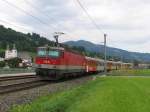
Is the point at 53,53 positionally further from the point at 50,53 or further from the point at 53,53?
the point at 50,53

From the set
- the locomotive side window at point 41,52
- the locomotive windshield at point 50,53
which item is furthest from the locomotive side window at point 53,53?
the locomotive side window at point 41,52

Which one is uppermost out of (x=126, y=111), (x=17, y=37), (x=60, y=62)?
(x=17, y=37)

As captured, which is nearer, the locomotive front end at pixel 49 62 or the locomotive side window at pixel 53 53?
the locomotive front end at pixel 49 62

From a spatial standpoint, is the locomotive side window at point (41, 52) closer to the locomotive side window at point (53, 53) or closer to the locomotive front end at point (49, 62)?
the locomotive front end at point (49, 62)

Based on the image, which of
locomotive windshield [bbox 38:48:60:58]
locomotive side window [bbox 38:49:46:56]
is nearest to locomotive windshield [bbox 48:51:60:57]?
locomotive windshield [bbox 38:48:60:58]

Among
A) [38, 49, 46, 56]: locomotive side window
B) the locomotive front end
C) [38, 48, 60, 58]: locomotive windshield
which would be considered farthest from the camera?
[38, 49, 46, 56]: locomotive side window

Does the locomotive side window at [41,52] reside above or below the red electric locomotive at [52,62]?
above

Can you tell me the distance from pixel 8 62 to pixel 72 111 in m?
79.1

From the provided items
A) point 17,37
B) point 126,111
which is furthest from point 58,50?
point 17,37

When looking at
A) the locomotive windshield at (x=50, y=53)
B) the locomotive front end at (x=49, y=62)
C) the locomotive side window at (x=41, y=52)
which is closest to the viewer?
the locomotive front end at (x=49, y=62)

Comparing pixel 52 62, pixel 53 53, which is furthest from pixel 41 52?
pixel 52 62

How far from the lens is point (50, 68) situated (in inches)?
1556

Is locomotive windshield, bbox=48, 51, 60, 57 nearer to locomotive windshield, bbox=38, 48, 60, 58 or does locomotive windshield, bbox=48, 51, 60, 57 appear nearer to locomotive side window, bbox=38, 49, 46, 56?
locomotive windshield, bbox=38, 48, 60, 58

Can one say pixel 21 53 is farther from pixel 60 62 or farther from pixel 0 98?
pixel 0 98
